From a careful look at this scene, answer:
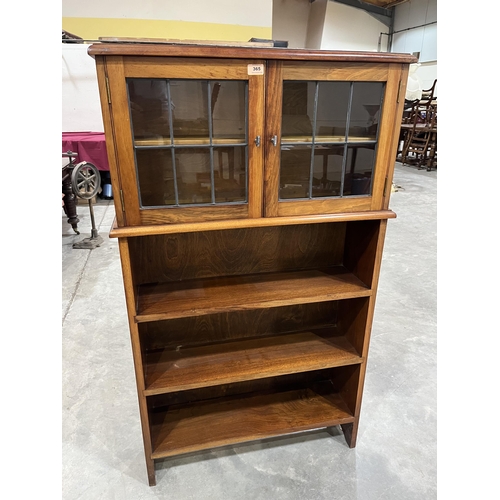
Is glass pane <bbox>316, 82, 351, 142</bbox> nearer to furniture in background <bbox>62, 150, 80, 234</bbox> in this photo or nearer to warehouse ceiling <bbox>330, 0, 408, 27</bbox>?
furniture in background <bbox>62, 150, 80, 234</bbox>

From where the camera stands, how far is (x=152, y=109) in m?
1.00

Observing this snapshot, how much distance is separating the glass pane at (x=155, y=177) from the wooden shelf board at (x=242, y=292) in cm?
37

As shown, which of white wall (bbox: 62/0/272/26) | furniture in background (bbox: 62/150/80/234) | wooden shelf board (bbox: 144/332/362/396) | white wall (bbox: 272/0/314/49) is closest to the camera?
wooden shelf board (bbox: 144/332/362/396)

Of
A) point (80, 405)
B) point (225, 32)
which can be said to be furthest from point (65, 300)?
point (225, 32)

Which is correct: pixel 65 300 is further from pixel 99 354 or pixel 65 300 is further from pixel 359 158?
pixel 359 158

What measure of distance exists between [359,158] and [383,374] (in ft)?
4.54

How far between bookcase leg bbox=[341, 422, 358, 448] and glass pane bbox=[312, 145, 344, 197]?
103 cm

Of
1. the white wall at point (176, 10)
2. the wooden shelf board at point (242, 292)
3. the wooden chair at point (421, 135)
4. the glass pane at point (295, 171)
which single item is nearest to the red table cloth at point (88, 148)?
the white wall at point (176, 10)

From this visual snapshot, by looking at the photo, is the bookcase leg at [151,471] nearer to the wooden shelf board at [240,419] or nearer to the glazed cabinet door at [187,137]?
the wooden shelf board at [240,419]

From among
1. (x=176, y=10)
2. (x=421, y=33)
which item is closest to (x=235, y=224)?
(x=176, y=10)

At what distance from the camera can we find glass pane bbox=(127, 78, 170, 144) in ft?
3.18

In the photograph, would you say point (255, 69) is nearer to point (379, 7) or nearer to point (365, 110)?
point (365, 110)

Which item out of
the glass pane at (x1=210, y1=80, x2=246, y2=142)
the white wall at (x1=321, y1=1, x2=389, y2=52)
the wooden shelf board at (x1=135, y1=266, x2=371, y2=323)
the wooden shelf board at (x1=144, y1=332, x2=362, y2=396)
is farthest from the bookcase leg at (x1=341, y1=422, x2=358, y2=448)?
the white wall at (x1=321, y1=1, x2=389, y2=52)

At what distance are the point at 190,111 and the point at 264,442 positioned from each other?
4.64 feet
